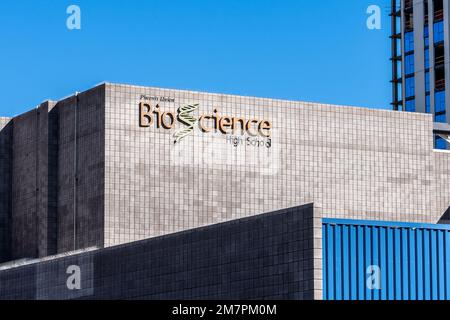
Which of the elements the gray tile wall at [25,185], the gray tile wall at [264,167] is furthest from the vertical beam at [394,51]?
the gray tile wall at [25,185]

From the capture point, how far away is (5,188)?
340 ft

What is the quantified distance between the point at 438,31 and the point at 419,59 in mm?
4153

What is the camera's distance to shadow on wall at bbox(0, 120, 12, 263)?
103 m

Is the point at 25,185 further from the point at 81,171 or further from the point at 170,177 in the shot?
the point at 170,177

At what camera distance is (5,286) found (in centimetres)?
9462

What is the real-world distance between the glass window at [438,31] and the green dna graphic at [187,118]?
299 feet

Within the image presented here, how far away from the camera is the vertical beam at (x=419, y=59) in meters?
186

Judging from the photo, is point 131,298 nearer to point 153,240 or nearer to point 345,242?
point 153,240

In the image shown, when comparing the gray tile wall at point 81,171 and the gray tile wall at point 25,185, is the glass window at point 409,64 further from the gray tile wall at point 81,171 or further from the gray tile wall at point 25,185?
the gray tile wall at point 81,171

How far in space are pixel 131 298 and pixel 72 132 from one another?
17.0 meters

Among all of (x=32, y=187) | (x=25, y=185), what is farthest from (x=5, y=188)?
(x=32, y=187)
